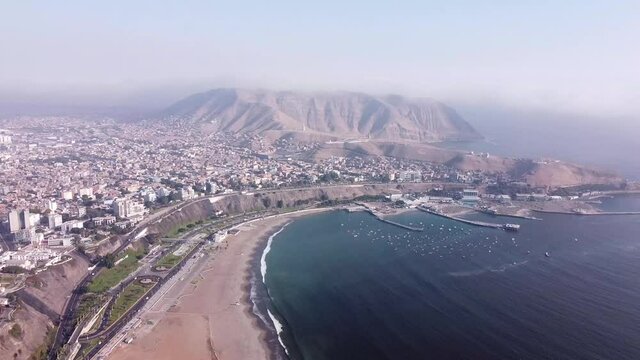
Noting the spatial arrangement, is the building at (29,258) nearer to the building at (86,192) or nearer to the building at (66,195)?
the building at (66,195)

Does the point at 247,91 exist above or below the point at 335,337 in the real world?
above

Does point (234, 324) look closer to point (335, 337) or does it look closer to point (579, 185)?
point (335, 337)

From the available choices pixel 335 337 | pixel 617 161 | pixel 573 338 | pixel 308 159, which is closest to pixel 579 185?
pixel 617 161

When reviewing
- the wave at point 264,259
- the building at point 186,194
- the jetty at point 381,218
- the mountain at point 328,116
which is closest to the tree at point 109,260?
the wave at point 264,259

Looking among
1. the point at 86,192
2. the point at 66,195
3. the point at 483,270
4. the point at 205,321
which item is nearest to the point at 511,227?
the point at 483,270

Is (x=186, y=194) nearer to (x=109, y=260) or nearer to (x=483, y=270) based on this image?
(x=109, y=260)

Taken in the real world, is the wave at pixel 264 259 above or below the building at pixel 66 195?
below
